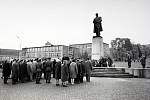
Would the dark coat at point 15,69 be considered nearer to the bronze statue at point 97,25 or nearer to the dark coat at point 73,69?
the dark coat at point 73,69

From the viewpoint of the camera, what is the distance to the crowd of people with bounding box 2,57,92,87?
1312 cm

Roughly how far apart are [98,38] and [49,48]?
8675cm

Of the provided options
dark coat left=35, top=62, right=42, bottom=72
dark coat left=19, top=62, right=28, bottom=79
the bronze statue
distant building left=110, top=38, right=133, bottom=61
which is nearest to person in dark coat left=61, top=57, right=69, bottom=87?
dark coat left=35, top=62, right=42, bottom=72

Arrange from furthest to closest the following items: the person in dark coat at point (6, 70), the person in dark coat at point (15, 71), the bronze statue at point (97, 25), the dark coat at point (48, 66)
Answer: the bronze statue at point (97, 25) < the person in dark coat at point (6, 70) < the person in dark coat at point (15, 71) < the dark coat at point (48, 66)

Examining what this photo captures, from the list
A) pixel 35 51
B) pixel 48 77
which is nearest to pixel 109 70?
pixel 48 77

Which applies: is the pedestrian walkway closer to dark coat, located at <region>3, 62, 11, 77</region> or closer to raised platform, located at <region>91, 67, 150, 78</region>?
dark coat, located at <region>3, 62, 11, 77</region>

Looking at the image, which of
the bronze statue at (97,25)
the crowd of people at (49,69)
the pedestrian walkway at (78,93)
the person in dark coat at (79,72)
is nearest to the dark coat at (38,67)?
the crowd of people at (49,69)

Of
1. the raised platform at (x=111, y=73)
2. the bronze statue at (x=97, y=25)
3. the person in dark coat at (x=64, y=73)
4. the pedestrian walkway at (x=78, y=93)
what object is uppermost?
the bronze statue at (x=97, y=25)

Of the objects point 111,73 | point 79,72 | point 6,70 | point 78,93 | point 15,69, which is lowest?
point 78,93

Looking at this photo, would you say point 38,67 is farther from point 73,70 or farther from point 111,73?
point 111,73

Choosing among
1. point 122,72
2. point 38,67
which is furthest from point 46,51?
point 38,67

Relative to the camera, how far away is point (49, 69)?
1390 centimetres

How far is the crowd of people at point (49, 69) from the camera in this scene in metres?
13.1

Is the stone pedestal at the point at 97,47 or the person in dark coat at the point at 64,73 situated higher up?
the stone pedestal at the point at 97,47
